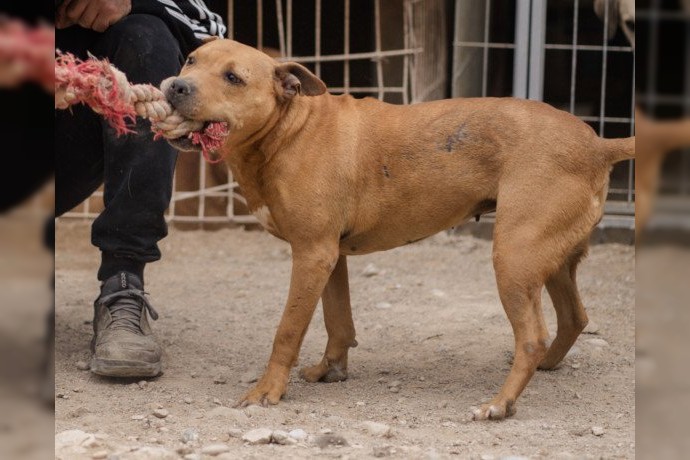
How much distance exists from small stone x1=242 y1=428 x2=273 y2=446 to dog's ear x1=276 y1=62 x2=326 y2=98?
1.22m

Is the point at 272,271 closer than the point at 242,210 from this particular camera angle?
Yes

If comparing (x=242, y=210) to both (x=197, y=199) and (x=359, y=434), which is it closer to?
(x=197, y=199)

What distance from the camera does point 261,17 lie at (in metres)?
6.87

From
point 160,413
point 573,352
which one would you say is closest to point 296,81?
point 160,413

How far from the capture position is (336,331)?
12.2 ft

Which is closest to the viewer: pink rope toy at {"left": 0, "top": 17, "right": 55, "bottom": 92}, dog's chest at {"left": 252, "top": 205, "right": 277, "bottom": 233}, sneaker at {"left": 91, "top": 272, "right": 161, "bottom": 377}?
pink rope toy at {"left": 0, "top": 17, "right": 55, "bottom": 92}

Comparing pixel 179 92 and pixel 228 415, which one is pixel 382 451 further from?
pixel 179 92

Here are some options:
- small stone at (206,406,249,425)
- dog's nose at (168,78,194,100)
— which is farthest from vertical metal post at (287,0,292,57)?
small stone at (206,406,249,425)

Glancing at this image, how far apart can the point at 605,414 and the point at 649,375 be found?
2.29m

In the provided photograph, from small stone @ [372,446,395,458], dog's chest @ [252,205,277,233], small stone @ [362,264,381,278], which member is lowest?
small stone @ [362,264,381,278]

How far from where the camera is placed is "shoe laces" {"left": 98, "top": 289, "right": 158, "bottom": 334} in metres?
3.72

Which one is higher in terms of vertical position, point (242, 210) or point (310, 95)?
point (310, 95)

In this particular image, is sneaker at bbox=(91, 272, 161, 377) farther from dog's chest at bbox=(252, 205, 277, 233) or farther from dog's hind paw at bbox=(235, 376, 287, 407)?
dog's chest at bbox=(252, 205, 277, 233)

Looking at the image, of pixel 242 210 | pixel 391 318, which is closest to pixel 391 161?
A: pixel 391 318
